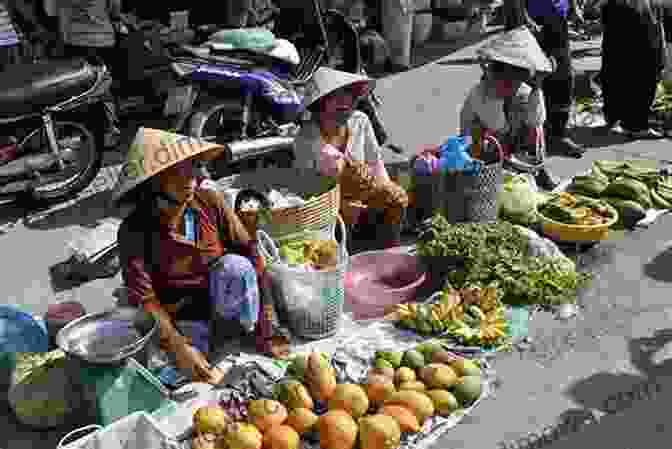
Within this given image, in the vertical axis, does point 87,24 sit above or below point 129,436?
above

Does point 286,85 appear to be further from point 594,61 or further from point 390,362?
point 594,61

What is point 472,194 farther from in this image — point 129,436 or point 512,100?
point 129,436

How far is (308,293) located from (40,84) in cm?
264

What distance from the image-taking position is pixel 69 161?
538 centimetres

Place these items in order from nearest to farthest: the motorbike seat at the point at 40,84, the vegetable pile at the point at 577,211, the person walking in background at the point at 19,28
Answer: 1. the vegetable pile at the point at 577,211
2. the motorbike seat at the point at 40,84
3. the person walking in background at the point at 19,28

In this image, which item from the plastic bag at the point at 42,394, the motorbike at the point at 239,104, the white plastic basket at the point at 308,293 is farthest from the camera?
the motorbike at the point at 239,104

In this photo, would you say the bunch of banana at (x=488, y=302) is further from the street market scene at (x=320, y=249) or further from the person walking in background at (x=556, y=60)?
the person walking in background at (x=556, y=60)

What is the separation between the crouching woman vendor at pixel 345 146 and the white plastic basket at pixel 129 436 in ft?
6.15

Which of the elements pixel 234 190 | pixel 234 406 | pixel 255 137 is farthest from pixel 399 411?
pixel 255 137

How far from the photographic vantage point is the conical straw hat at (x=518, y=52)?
182 inches

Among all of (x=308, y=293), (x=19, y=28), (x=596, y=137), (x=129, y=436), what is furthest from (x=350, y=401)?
(x=19, y=28)

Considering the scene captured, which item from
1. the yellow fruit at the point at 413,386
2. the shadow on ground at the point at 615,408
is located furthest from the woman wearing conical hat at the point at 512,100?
the yellow fruit at the point at 413,386

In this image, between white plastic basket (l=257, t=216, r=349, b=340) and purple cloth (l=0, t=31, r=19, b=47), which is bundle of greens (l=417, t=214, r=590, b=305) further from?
purple cloth (l=0, t=31, r=19, b=47)

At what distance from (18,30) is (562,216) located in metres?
5.06
